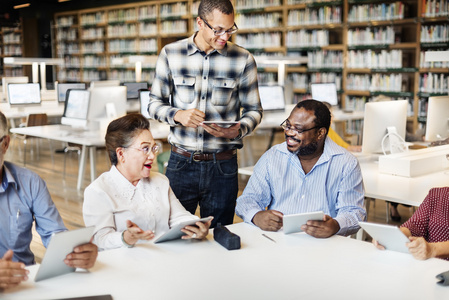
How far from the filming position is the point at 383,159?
3.63m

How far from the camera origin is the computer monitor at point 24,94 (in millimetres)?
8258

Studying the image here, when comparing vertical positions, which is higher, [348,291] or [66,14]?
[66,14]

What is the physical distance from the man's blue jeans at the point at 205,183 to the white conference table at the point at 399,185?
0.81m

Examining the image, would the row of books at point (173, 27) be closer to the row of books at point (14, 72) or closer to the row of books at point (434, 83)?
the row of books at point (434, 83)

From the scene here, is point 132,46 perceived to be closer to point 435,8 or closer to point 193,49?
point 435,8

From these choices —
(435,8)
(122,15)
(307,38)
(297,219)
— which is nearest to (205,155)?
(297,219)

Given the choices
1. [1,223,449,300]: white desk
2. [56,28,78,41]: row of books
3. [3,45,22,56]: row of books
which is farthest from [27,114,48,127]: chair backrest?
[3,45,22,56]: row of books

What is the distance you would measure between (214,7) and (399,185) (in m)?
1.56

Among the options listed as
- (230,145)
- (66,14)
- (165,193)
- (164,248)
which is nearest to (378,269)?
(164,248)

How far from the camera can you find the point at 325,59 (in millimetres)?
9773

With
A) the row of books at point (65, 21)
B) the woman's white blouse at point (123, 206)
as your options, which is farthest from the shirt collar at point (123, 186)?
the row of books at point (65, 21)

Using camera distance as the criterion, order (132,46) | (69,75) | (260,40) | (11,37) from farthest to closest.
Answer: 1. (11,37)
2. (69,75)
3. (132,46)
4. (260,40)

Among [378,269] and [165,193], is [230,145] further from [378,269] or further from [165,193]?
[378,269]

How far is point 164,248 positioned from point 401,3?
752 cm
